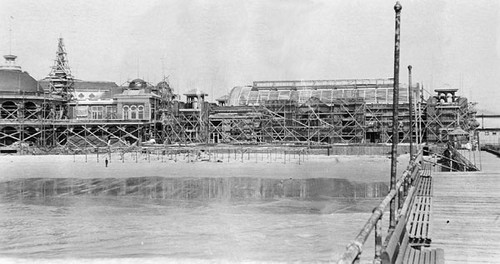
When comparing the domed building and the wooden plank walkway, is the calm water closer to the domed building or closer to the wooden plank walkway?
the wooden plank walkway

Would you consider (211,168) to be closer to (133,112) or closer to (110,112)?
(133,112)

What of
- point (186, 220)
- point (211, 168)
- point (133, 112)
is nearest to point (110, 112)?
point (133, 112)

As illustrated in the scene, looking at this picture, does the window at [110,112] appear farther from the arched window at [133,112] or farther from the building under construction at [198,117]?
the arched window at [133,112]

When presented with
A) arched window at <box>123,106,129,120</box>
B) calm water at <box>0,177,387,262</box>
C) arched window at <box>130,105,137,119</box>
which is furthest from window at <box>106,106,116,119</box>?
calm water at <box>0,177,387,262</box>

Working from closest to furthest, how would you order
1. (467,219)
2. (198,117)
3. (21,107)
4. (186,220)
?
(467,219), (186,220), (21,107), (198,117)

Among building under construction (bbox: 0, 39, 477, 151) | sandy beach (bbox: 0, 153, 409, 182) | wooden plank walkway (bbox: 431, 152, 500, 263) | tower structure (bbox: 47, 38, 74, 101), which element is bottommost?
sandy beach (bbox: 0, 153, 409, 182)

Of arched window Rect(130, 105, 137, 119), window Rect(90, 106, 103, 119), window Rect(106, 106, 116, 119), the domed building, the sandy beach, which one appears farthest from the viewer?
window Rect(90, 106, 103, 119)

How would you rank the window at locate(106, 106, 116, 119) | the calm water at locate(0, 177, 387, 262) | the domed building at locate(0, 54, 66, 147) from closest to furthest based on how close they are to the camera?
the calm water at locate(0, 177, 387, 262) → the domed building at locate(0, 54, 66, 147) → the window at locate(106, 106, 116, 119)
